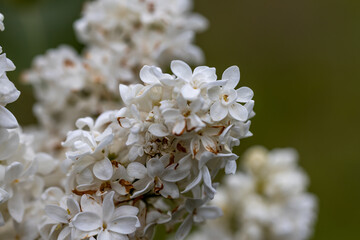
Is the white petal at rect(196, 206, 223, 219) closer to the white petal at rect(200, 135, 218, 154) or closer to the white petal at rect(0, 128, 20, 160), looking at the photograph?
the white petal at rect(200, 135, 218, 154)

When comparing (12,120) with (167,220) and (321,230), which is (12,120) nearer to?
(167,220)

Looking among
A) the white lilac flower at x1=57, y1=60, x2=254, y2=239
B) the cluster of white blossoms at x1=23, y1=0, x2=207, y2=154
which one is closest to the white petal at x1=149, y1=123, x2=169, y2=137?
the white lilac flower at x1=57, y1=60, x2=254, y2=239

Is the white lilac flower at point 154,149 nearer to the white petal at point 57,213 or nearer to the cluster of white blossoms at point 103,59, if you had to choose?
the white petal at point 57,213

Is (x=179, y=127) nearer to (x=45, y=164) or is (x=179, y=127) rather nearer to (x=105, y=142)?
(x=105, y=142)

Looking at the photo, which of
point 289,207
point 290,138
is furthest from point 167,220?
point 290,138

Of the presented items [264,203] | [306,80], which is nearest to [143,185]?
[264,203]

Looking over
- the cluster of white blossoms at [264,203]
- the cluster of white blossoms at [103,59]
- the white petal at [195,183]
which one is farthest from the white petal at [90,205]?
the cluster of white blossoms at [264,203]
